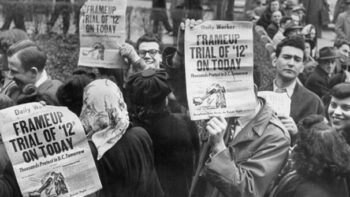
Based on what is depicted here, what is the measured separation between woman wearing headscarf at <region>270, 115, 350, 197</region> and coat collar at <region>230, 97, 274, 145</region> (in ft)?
0.70

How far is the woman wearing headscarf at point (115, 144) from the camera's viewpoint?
421 centimetres

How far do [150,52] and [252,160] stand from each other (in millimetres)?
3016

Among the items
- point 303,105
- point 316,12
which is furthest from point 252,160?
point 316,12

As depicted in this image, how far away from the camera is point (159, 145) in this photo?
5.16 meters

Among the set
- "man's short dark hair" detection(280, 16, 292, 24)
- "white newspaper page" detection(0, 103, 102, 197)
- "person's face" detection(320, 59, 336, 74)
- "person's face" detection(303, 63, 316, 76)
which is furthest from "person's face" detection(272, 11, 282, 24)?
"white newspaper page" detection(0, 103, 102, 197)

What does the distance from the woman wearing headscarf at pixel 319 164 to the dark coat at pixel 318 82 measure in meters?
3.87

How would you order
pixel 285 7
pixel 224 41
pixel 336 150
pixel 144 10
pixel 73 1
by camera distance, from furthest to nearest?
pixel 285 7 → pixel 144 10 → pixel 73 1 → pixel 224 41 → pixel 336 150

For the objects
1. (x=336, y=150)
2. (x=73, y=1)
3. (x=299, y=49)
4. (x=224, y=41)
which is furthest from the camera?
(x=73, y=1)

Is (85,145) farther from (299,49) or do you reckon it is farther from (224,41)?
(299,49)

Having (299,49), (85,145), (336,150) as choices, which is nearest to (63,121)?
(85,145)

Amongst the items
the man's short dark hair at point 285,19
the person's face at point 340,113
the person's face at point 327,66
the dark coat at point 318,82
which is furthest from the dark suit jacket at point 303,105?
the man's short dark hair at point 285,19

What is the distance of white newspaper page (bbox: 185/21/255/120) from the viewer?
13.2 ft

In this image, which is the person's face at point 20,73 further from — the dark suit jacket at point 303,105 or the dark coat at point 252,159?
the dark suit jacket at point 303,105

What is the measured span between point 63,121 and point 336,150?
4.87ft
